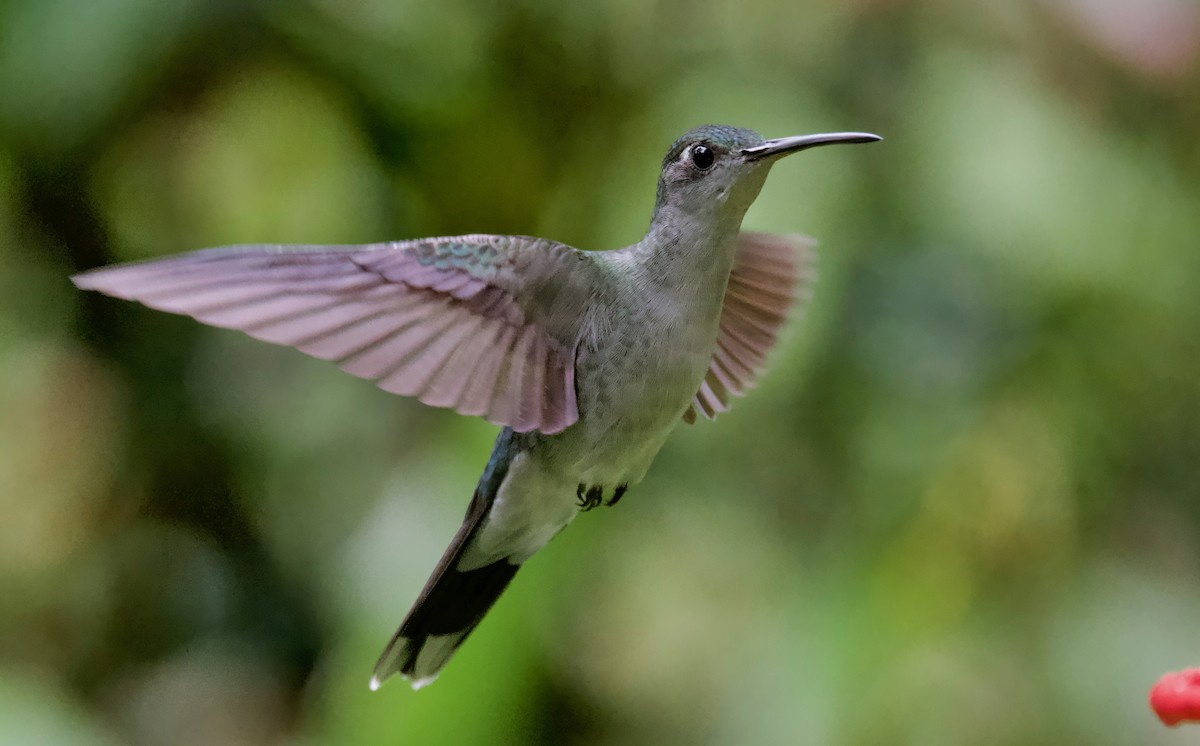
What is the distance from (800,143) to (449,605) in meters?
0.52

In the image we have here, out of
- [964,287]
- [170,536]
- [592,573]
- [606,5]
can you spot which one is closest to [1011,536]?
[964,287]

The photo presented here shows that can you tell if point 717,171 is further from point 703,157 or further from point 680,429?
point 680,429

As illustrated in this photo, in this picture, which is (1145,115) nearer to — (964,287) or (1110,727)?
(964,287)

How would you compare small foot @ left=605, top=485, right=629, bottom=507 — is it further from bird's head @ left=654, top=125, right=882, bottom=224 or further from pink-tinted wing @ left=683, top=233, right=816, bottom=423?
bird's head @ left=654, top=125, right=882, bottom=224

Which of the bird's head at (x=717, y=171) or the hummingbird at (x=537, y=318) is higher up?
the bird's head at (x=717, y=171)

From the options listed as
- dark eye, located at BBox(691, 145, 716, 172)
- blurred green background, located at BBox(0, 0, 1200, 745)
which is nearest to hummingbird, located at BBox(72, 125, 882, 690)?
dark eye, located at BBox(691, 145, 716, 172)

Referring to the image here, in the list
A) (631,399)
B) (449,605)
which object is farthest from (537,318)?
(449,605)

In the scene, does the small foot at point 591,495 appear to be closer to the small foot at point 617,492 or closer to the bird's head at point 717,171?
the small foot at point 617,492

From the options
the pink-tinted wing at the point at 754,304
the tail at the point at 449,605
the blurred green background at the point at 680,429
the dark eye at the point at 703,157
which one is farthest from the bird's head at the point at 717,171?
the blurred green background at the point at 680,429

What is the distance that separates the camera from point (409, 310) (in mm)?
673

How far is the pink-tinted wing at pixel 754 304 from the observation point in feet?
2.91

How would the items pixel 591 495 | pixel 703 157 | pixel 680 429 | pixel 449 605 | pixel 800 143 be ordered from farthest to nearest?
1. pixel 680 429
2. pixel 449 605
3. pixel 591 495
4. pixel 703 157
5. pixel 800 143

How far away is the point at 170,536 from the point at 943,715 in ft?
3.67

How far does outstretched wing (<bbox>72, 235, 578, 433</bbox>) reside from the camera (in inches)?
21.8
